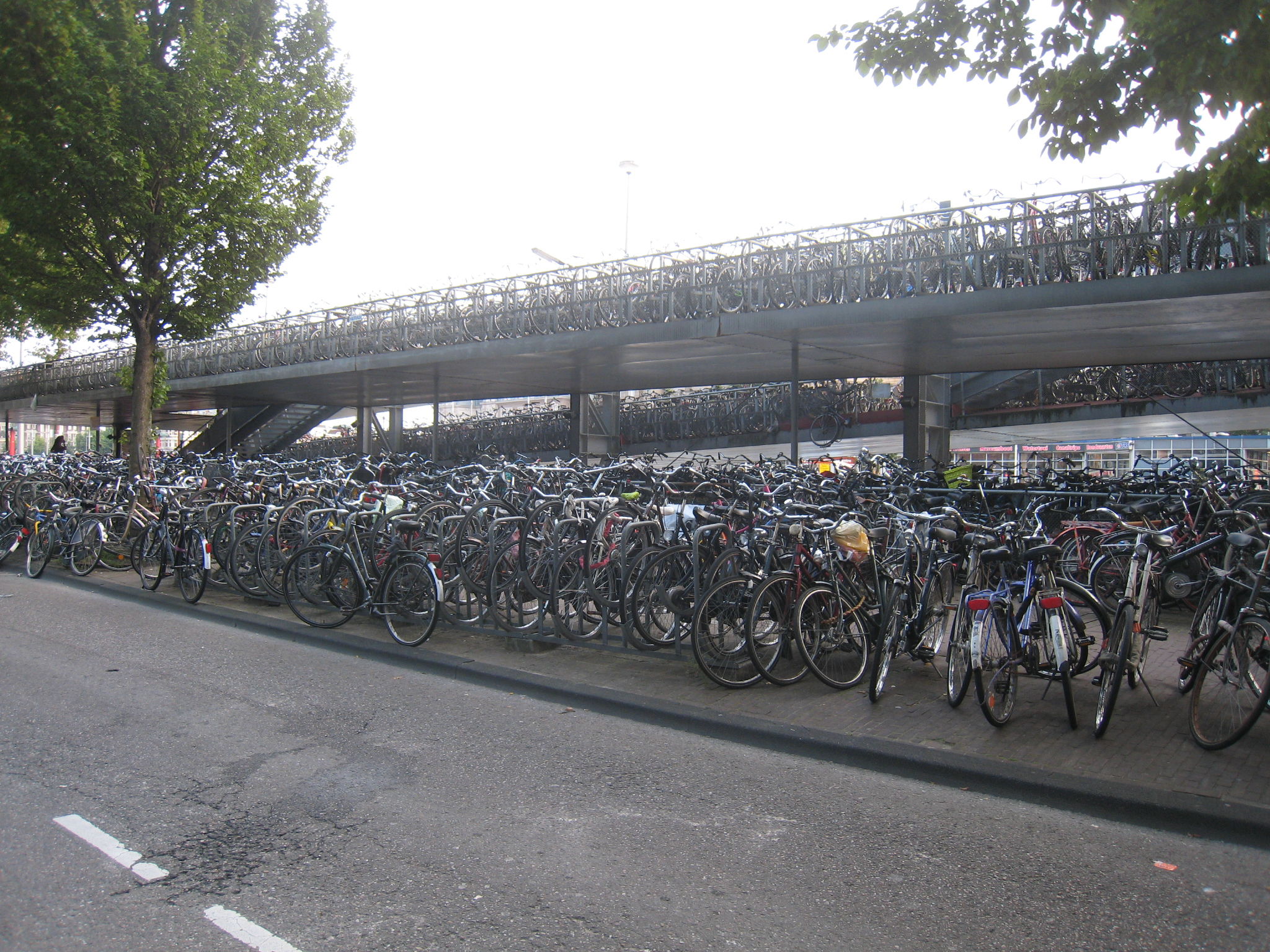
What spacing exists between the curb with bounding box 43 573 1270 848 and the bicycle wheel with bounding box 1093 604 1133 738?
58 centimetres

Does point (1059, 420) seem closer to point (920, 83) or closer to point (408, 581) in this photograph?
point (920, 83)

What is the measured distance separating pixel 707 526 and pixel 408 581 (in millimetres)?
2495

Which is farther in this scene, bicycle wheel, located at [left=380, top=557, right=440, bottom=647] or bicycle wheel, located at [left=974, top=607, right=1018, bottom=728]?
bicycle wheel, located at [left=380, top=557, right=440, bottom=647]

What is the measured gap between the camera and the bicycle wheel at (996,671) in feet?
14.9

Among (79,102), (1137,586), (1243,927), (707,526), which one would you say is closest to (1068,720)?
(1137,586)

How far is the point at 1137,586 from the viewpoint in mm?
4855

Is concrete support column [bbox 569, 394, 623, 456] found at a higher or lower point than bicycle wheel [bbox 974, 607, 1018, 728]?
higher

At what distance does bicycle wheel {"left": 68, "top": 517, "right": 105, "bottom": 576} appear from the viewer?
9922 millimetres

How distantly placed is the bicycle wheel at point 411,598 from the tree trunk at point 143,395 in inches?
348

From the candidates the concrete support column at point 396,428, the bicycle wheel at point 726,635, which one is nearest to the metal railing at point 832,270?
the bicycle wheel at point 726,635

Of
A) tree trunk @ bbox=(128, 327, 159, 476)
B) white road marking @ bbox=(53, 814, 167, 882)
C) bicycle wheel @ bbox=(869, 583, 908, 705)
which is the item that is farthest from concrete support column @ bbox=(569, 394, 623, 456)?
white road marking @ bbox=(53, 814, 167, 882)

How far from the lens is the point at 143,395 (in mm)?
14141

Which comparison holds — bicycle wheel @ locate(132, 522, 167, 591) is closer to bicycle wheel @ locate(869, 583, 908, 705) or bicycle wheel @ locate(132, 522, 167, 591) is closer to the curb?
the curb

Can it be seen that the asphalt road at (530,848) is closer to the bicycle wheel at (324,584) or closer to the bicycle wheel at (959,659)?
the bicycle wheel at (959,659)
